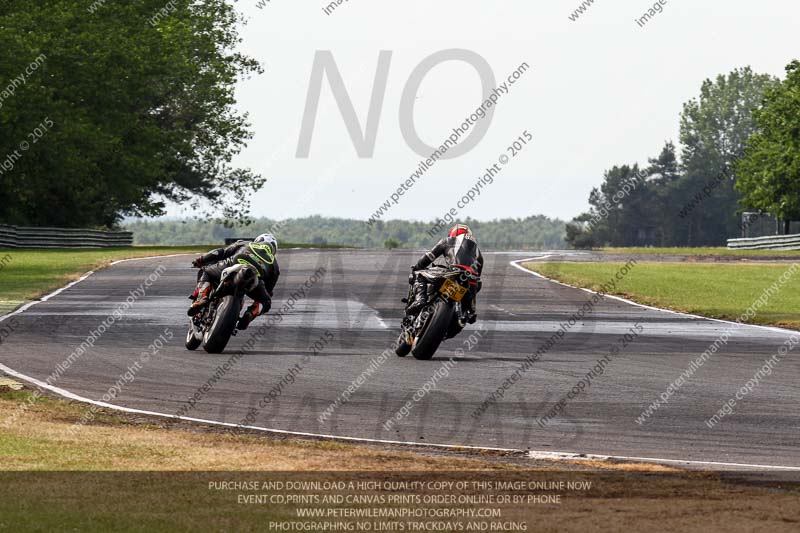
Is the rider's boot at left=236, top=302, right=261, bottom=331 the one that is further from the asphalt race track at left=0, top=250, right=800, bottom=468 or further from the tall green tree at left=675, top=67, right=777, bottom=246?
the tall green tree at left=675, top=67, right=777, bottom=246

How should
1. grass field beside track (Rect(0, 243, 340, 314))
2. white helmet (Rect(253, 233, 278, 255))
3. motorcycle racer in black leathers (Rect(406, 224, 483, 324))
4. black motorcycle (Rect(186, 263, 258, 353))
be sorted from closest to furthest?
1. motorcycle racer in black leathers (Rect(406, 224, 483, 324))
2. black motorcycle (Rect(186, 263, 258, 353))
3. white helmet (Rect(253, 233, 278, 255))
4. grass field beside track (Rect(0, 243, 340, 314))

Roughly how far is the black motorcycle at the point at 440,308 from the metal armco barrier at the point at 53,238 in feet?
150

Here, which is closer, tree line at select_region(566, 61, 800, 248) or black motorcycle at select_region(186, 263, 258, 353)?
black motorcycle at select_region(186, 263, 258, 353)

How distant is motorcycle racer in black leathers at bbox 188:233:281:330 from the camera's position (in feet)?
59.5

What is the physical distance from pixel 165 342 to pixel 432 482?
11.3 metres

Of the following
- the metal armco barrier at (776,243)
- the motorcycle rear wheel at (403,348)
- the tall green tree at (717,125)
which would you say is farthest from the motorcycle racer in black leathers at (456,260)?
the tall green tree at (717,125)

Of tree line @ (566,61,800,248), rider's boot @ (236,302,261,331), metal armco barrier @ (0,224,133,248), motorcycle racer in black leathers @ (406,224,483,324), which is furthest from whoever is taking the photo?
tree line @ (566,61,800,248)

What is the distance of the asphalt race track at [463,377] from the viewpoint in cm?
1159

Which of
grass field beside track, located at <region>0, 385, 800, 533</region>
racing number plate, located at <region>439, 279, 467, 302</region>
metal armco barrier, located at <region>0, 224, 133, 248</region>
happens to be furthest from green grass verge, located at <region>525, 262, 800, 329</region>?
metal armco barrier, located at <region>0, 224, 133, 248</region>

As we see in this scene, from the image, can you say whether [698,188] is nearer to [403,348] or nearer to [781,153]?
[781,153]

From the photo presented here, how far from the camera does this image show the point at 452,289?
1712 centimetres

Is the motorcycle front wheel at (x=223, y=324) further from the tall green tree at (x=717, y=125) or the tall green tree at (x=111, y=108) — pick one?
the tall green tree at (x=717, y=125)

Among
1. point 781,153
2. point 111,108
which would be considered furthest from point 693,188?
point 111,108

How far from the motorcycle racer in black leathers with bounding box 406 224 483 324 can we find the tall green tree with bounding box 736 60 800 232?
68.7 metres
